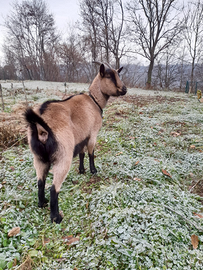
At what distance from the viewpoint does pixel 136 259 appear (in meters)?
1.54

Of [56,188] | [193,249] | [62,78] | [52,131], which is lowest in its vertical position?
[193,249]

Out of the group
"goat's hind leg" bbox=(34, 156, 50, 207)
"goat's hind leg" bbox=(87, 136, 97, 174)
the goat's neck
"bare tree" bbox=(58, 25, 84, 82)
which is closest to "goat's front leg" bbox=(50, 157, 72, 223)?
"goat's hind leg" bbox=(34, 156, 50, 207)

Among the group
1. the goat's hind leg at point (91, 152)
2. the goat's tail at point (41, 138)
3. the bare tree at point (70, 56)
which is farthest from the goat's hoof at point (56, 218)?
the bare tree at point (70, 56)

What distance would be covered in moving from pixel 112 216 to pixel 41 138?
1.30m

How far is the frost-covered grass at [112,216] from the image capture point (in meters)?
1.60

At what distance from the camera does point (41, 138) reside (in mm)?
1826

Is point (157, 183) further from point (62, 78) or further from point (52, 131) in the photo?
point (62, 78)

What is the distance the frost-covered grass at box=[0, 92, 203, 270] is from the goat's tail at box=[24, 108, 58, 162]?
0.90 m

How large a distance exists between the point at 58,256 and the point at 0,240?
0.64 metres

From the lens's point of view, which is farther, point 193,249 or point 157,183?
point 157,183

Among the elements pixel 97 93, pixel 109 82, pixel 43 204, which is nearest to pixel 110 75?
pixel 109 82

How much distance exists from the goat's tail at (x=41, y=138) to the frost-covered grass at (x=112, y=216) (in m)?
0.90

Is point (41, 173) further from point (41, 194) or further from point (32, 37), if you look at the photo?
point (32, 37)


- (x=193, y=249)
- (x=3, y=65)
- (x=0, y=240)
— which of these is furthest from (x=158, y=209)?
(x=3, y=65)
